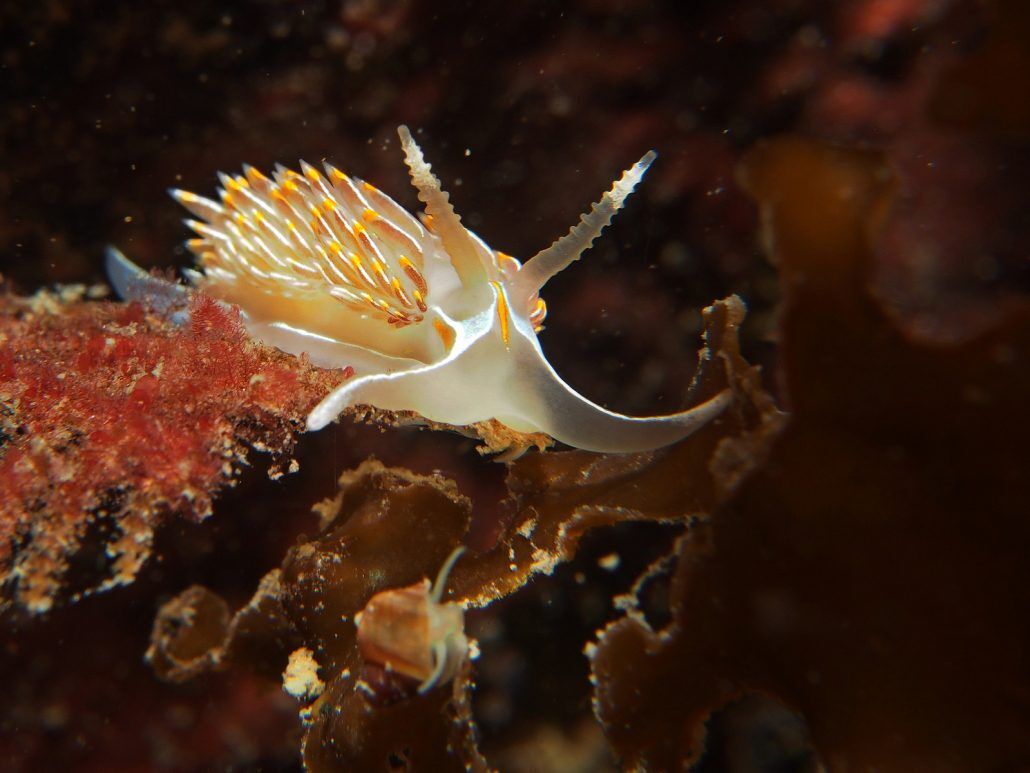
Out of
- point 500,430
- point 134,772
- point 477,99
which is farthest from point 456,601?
point 477,99

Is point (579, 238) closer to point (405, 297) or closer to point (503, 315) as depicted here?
point (503, 315)

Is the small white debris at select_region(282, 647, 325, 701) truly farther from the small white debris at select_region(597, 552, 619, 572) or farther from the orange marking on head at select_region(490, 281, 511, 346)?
the small white debris at select_region(597, 552, 619, 572)

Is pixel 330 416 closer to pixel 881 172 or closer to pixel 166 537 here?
pixel 166 537

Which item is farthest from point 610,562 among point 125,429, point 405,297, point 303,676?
point 125,429

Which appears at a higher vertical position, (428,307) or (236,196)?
(236,196)

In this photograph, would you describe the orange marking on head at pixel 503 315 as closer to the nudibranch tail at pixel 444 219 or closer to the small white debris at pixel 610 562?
the nudibranch tail at pixel 444 219

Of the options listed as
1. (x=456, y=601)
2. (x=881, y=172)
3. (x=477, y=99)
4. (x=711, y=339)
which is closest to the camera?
(x=881, y=172)

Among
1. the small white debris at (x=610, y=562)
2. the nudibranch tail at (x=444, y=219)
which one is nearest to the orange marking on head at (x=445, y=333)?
the nudibranch tail at (x=444, y=219)
